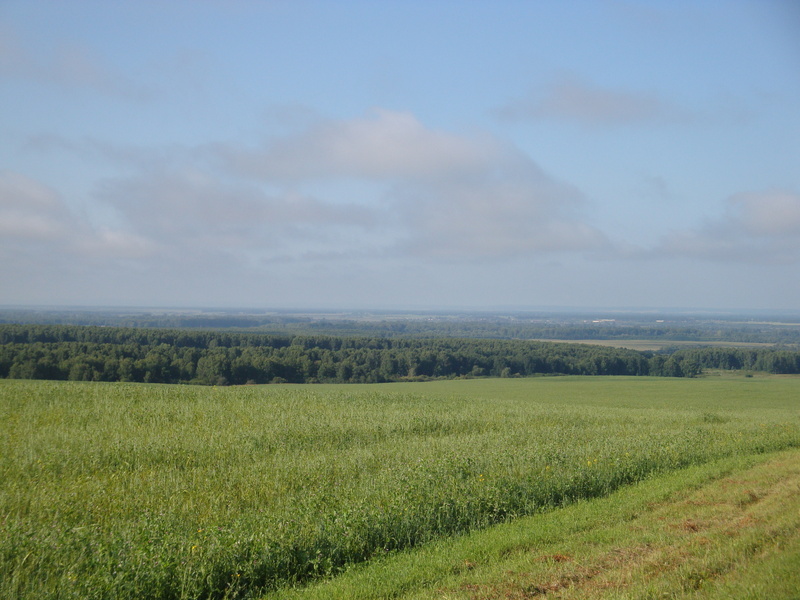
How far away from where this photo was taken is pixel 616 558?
6879mm

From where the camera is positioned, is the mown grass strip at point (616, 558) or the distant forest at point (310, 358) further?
the distant forest at point (310, 358)

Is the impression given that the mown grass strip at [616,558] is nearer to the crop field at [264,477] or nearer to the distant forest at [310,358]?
the crop field at [264,477]

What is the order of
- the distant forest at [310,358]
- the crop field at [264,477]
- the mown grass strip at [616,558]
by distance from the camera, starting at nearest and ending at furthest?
the mown grass strip at [616,558] → the crop field at [264,477] → the distant forest at [310,358]

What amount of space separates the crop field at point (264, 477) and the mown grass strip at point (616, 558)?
28.4 inches

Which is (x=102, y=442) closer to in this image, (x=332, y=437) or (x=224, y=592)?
(x=332, y=437)

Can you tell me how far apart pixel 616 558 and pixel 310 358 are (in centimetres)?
7397

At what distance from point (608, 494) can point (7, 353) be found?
57.5 meters

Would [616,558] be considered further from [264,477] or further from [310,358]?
[310,358]

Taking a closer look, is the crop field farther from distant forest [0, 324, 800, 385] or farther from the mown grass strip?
distant forest [0, 324, 800, 385]

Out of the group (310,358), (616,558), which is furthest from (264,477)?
(310,358)

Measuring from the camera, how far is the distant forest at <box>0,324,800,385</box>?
56.8 m

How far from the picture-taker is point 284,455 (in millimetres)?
14172

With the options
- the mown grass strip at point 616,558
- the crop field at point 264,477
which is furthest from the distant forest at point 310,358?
the mown grass strip at point 616,558

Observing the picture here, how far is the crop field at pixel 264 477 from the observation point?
22.0 ft
